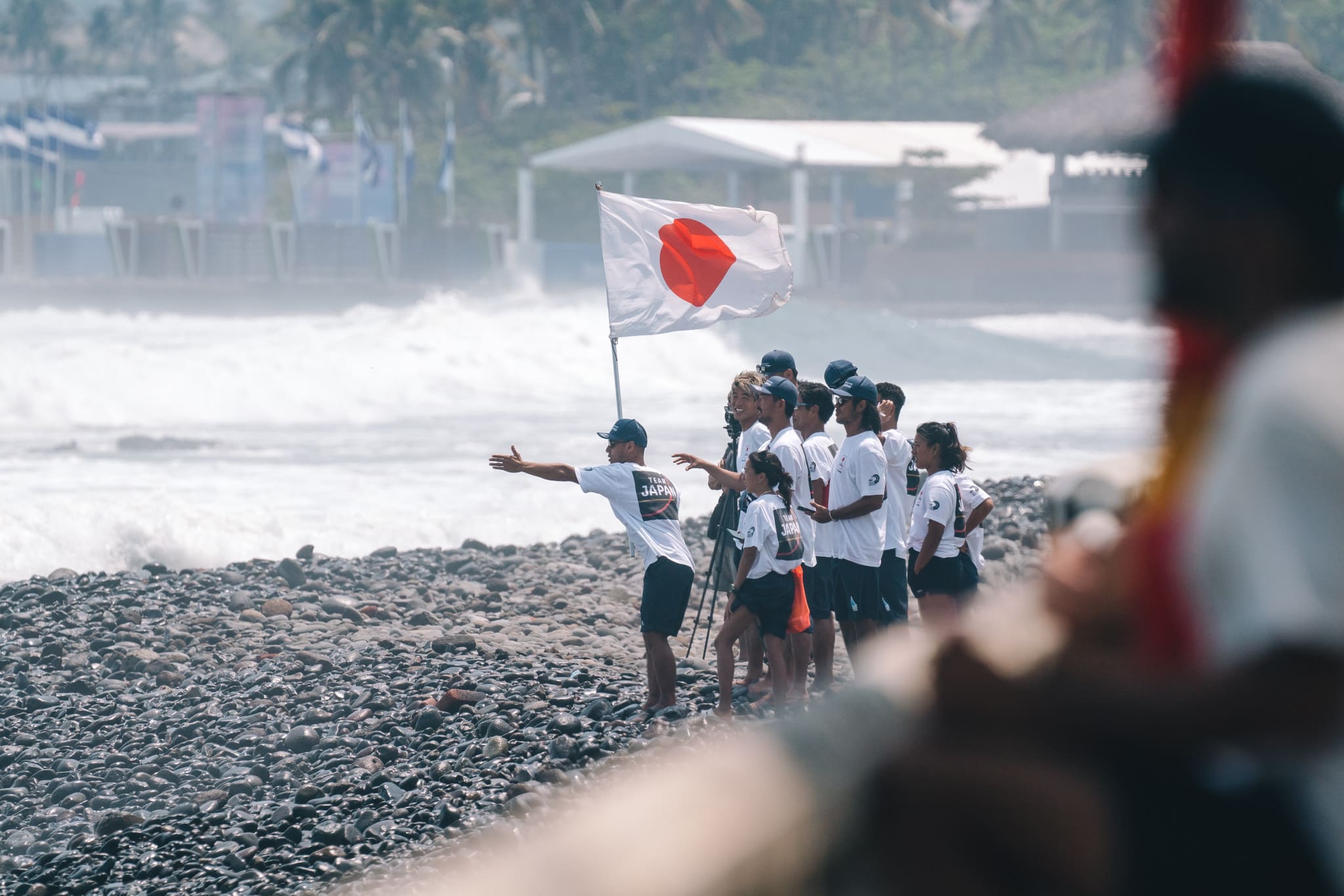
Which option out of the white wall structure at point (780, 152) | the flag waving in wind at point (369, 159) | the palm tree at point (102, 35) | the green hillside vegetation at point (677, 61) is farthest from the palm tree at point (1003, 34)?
the palm tree at point (102, 35)

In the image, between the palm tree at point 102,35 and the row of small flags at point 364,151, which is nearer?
the row of small flags at point 364,151

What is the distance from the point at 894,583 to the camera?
791cm

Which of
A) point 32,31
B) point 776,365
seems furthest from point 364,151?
point 32,31

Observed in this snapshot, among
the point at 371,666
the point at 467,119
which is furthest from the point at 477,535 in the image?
the point at 467,119

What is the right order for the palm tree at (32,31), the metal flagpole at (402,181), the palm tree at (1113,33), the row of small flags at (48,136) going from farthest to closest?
the palm tree at (32,31), the row of small flags at (48,136), the palm tree at (1113,33), the metal flagpole at (402,181)

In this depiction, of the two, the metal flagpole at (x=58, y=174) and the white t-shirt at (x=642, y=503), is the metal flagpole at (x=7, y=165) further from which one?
the white t-shirt at (x=642, y=503)

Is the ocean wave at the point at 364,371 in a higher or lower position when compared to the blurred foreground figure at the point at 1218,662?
lower

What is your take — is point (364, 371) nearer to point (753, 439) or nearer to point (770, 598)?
point (753, 439)

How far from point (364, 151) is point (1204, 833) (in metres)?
56.5

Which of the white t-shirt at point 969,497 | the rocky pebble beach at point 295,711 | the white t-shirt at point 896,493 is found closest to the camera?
the rocky pebble beach at point 295,711

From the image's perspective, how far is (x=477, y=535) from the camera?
1730cm

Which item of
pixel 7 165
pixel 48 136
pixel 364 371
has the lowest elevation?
pixel 364 371

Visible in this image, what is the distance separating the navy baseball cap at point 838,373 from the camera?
298 inches

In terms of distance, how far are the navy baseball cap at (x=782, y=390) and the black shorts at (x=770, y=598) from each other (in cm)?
90
